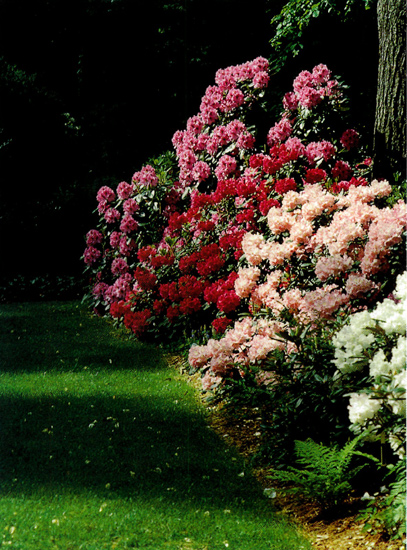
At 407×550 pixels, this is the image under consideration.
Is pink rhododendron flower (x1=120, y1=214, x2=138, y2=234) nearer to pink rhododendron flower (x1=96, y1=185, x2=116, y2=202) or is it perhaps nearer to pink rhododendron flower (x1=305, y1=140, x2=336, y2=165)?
pink rhododendron flower (x1=96, y1=185, x2=116, y2=202)

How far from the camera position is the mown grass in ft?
11.0

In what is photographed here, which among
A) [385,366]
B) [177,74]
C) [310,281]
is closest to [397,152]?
[310,281]

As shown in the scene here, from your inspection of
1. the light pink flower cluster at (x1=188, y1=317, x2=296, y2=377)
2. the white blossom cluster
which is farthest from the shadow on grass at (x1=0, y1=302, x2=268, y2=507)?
the white blossom cluster

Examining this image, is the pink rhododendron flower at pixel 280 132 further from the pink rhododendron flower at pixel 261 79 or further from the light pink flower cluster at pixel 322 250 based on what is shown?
the light pink flower cluster at pixel 322 250

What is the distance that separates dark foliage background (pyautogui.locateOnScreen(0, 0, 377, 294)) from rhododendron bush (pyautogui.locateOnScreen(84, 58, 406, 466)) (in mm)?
4220

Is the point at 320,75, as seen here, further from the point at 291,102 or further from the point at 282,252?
the point at 282,252

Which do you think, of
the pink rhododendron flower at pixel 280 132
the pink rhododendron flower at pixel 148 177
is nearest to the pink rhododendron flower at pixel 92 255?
the pink rhododendron flower at pixel 148 177

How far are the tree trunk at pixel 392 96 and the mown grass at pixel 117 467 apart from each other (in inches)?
107

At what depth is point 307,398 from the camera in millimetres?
4117

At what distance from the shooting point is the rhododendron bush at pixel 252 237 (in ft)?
15.4

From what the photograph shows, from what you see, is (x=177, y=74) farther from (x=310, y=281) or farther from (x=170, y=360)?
(x=310, y=281)

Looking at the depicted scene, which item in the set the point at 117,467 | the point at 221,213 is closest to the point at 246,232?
the point at 221,213

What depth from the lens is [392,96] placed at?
663cm

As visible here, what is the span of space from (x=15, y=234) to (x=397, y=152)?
23.1 ft
